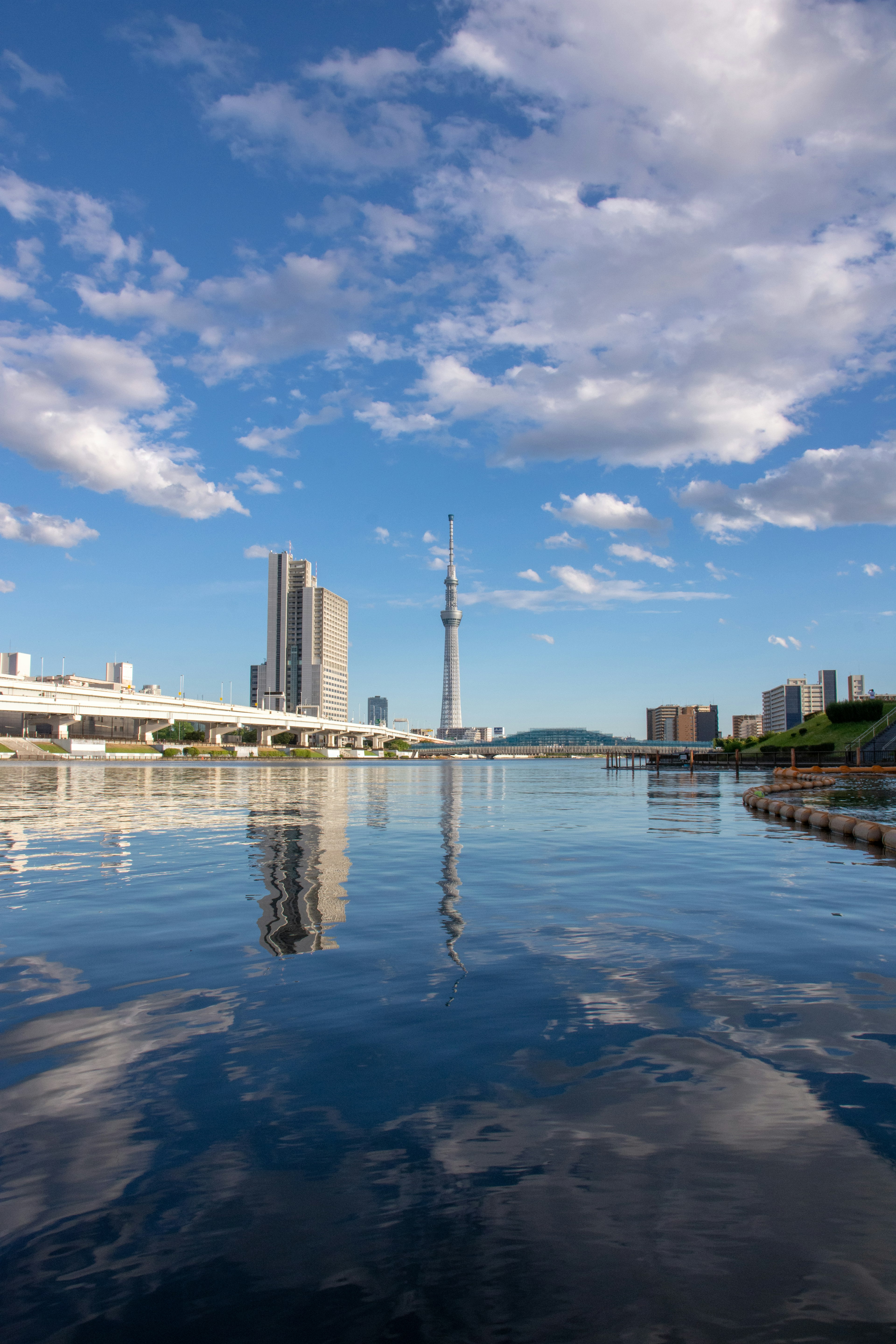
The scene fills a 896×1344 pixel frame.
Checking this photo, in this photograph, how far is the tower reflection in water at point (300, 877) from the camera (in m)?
10.7

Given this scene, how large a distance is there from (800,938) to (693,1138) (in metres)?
6.65

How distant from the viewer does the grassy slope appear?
311 feet

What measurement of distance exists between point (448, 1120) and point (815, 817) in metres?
27.0

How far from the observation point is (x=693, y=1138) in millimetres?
5020

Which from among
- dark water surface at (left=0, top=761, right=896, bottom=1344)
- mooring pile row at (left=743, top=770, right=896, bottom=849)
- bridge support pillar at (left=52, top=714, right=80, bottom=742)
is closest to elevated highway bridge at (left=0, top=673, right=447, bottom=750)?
bridge support pillar at (left=52, top=714, right=80, bottom=742)

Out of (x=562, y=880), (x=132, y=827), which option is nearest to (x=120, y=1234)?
(x=562, y=880)

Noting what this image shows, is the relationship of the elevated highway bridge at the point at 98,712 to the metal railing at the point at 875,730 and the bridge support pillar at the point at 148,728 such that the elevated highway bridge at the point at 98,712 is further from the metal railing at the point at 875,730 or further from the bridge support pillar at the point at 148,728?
the metal railing at the point at 875,730

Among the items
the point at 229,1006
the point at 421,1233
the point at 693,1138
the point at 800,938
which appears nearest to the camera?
the point at 421,1233

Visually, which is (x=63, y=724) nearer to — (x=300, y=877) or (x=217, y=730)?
(x=217, y=730)

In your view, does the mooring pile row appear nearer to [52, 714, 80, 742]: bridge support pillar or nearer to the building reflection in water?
the building reflection in water

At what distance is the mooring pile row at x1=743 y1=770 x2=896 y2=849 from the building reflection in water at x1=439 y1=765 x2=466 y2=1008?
1269cm

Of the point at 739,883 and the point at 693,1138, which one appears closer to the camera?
the point at 693,1138

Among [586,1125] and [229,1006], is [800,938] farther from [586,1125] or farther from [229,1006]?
[229,1006]

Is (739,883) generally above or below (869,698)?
below
